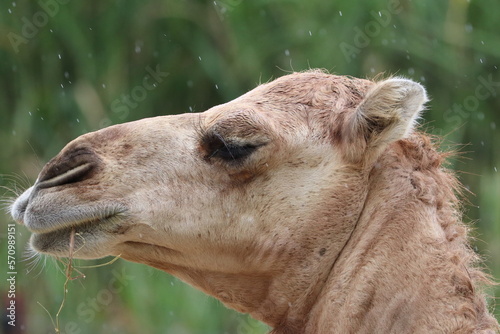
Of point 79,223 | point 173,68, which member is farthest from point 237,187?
point 173,68

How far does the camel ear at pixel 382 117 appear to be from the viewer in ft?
8.37

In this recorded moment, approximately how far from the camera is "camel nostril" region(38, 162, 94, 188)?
2449 millimetres

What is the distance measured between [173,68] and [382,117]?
4.07 m

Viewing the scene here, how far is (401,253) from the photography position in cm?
240

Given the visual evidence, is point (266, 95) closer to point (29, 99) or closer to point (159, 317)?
point (159, 317)

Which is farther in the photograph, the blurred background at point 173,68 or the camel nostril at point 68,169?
the blurred background at point 173,68

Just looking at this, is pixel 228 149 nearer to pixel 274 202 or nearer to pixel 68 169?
pixel 274 202

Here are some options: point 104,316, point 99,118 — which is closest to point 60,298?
point 104,316

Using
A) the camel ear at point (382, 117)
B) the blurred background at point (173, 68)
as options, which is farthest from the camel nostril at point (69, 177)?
the blurred background at point (173, 68)

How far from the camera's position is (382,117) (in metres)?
2.57
